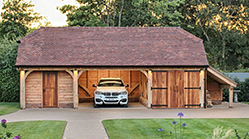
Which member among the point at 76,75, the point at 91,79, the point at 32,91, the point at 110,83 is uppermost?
the point at 76,75

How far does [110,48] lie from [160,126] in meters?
8.81

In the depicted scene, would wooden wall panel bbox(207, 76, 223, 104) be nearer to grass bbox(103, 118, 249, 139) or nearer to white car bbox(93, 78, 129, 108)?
white car bbox(93, 78, 129, 108)

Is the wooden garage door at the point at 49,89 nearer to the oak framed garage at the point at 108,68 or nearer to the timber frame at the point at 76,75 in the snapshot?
the oak framed garage at the point at 108,68

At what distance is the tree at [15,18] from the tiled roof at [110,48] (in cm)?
1977

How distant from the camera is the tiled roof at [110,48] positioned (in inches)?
779

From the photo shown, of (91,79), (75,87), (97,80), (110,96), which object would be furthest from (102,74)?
(75,87)

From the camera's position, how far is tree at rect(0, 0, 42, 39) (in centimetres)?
4025

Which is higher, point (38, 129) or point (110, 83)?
point (110, 83)

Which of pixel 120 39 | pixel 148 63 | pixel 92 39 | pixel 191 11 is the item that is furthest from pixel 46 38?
pixel 191 11

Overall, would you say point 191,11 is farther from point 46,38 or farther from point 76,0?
point 46,38

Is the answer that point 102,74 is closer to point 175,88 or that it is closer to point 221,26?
point 175,88

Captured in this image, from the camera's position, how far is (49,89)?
777 inches

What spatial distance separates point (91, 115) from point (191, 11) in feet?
96.8

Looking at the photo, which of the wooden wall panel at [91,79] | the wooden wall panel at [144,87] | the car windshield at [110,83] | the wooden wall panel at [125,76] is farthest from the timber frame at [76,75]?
the wooden wall panel at [125,76]
